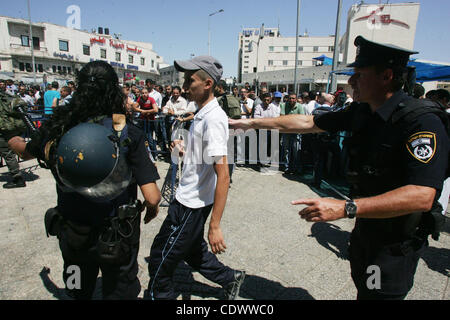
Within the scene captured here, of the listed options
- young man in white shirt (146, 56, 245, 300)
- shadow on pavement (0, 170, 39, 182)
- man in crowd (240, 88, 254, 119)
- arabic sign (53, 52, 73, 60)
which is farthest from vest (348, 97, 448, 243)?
arabic sign (53, 52, 73, 60)

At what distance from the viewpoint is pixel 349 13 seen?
53875 mm

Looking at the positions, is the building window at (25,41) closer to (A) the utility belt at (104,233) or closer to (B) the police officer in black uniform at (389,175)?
(A) the utility belt at (104,233)

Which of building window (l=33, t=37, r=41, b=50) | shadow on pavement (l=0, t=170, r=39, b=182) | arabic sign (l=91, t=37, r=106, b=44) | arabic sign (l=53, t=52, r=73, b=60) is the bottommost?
shadow on pavement (l=0, t=170, r=39, b=182)

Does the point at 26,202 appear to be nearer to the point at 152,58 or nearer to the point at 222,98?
the point at 222,98

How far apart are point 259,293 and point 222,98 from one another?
4.23m

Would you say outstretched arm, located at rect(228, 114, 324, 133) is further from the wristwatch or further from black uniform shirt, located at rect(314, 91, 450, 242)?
the wristwatch

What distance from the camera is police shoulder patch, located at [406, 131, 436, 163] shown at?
1330 mm

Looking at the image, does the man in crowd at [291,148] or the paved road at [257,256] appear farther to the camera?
the man in crowd at [291,148]

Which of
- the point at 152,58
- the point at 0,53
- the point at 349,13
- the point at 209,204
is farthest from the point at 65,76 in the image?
the point at 209,204

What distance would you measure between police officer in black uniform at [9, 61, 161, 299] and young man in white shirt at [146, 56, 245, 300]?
9.4 inches

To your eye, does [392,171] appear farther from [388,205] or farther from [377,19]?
[377,19]

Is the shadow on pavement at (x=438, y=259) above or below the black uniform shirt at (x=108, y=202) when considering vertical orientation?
below

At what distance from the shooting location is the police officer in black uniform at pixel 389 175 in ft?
4.37

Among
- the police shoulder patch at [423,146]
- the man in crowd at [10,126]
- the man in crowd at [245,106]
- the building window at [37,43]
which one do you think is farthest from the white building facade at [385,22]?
the building window at [37,43]
